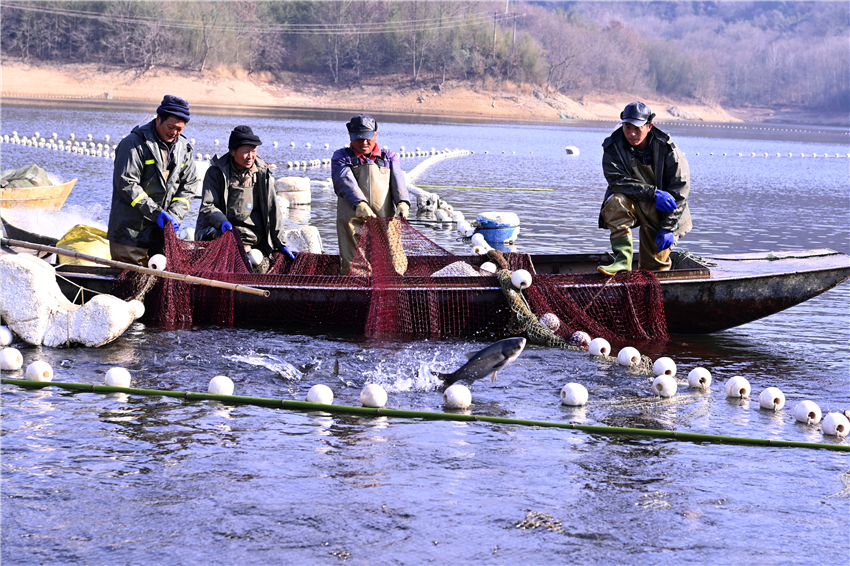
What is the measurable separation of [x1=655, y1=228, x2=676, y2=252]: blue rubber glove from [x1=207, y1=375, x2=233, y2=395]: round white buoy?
181 inches

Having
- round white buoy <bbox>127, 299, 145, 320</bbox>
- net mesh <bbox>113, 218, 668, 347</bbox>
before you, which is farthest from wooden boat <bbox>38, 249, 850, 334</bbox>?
round white buoy <bbox>127, 299, 145, 320</bbox>

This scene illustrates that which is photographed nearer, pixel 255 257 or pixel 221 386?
pixel 221 386

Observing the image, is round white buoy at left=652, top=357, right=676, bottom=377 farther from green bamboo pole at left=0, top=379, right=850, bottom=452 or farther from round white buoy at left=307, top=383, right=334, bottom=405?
round white buoy at left=307, top=383, right=334, bottom=405

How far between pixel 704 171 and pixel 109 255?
3092 centimetres

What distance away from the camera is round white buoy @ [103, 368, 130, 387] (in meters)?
7.13

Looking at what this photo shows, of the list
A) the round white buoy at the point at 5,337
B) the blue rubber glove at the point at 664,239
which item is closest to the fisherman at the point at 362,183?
the blue rubber glove at the point at 664,239

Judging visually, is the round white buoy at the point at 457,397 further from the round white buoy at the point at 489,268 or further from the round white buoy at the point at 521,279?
the round white buoy at the point at 489,268


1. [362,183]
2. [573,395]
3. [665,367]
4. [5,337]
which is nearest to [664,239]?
[665,367]

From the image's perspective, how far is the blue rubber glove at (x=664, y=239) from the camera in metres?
9.27

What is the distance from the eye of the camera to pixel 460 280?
9.35 meters

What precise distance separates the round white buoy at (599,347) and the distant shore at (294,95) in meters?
54.1

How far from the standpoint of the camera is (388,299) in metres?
9.23

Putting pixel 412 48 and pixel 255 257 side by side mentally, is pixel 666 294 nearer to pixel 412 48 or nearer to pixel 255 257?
pixel 255 257

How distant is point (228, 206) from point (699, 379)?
500 centimetres
